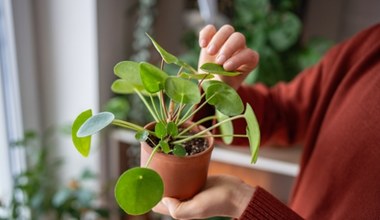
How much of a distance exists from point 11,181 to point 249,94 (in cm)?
81

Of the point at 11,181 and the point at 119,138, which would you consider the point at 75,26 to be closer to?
the point at 119,138

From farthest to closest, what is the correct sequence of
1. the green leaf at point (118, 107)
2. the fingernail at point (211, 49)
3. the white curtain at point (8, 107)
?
the green leaf at point (118, 107)
the white curtain at point (8, 107)
the fingernail at point (211, 49)

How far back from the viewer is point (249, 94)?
0.77 m

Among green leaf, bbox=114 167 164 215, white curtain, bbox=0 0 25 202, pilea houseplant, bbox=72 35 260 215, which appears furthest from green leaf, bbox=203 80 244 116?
white curtain, bbox=0 0 25 202

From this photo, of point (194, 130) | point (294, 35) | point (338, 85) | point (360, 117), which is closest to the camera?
point (194, 130)

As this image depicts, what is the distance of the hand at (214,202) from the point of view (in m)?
0.56

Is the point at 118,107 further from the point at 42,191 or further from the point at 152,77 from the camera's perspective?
the point at 152,77

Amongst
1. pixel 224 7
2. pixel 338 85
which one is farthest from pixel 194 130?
pixel 224 7

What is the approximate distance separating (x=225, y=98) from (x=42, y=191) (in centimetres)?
89

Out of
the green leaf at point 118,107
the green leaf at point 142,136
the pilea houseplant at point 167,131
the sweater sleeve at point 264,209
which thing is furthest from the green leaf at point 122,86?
the green leaf at point 118,107

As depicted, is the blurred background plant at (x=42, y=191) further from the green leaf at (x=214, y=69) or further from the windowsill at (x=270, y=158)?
the green leaf at (x=214, y=69)

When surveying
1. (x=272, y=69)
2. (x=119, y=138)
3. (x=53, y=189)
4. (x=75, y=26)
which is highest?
(x=75, y=26)

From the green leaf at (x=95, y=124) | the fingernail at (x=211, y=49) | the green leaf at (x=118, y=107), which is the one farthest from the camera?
the green leaf at (x=118, y=107)

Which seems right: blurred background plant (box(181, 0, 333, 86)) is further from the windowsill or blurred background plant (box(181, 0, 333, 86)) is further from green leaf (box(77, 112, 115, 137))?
green leaf (box(77, 112, 115, 137))
